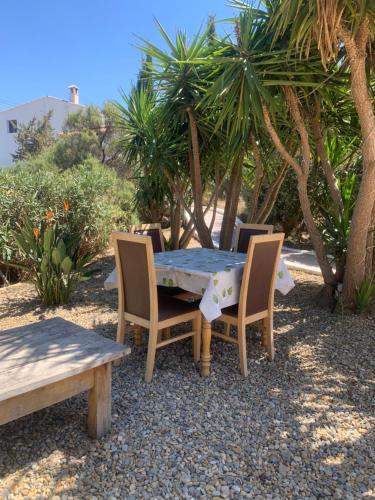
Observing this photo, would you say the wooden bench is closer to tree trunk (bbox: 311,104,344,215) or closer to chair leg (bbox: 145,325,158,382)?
chair leg (bbox: 145,325,158,382)

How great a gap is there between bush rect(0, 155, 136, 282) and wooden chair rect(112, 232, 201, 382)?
8.52 feet

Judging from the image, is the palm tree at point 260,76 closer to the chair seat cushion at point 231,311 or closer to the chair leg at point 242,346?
the chair seat cushion at point 231,311

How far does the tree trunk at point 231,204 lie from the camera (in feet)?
15.0

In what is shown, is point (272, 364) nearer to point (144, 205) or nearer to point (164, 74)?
point (164, 74)

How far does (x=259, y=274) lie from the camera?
253 cm

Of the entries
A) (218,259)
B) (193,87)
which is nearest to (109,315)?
(218,259)

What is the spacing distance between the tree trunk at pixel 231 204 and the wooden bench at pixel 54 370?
3001mm

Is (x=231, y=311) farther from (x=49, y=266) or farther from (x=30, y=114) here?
(x=30, y=114)

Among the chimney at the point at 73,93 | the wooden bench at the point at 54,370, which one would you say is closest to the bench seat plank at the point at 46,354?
the wooden bench at the point at 54,370

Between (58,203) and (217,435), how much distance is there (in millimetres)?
4602

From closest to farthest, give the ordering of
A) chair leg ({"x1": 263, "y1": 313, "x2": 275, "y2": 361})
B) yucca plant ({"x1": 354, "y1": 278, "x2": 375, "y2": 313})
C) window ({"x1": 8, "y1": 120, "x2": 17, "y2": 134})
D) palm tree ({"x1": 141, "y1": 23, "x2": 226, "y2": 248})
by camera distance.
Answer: chair leg ({"x1": 263, "y1": 313, "x2": 275, "y2": 361}), yucca plant ({"x1": 354, "y1": 278, "x2": 375, "y2": 313}), palm tree ({"x1": 141, "y1": 23, "x2": 226, "y2": 248}), window ({"x1": 8, "y1": 120, "x2": 17, "y2": 134})

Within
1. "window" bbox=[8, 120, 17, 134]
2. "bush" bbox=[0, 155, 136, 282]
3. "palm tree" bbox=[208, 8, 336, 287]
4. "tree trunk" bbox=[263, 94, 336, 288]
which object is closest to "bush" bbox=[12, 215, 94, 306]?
"bush" bbox=[0, 155, 136, 282]

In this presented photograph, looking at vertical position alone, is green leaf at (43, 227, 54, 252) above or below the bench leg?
above

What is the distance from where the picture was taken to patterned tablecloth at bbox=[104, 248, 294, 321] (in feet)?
7.70
